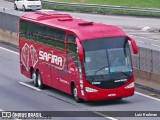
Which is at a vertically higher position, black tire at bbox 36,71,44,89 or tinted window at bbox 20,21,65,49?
tinted window at bbox 20,21,65,49

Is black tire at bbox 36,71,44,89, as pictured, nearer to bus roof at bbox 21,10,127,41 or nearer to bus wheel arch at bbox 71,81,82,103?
bus roof at bbox 21,10,127,41

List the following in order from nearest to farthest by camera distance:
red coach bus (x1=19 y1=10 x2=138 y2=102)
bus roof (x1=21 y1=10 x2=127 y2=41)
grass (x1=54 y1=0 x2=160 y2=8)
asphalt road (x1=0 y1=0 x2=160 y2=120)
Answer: asphalt road (x1=0 y1=0 x2=160 y2=120) → red coach bus (x1=19 y1=10 x2=138 y2=102) → bus roof (x1=21 y1=10 x2=127 y2=41) → grass (x1=54 y1=0 x2=160 y2=8)

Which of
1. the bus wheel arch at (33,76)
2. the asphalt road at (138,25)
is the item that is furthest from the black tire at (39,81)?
the asphalt road at (138,25)

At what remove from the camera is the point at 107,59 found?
24.7 metres

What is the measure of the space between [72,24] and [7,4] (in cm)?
5344

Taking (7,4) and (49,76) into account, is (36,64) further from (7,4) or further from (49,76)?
(7,4)

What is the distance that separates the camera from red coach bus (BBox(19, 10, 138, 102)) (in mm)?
24484

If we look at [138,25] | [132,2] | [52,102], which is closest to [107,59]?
[52,102]

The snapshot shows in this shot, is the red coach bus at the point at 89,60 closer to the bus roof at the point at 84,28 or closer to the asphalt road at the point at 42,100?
the bus roof at the point at 84,28

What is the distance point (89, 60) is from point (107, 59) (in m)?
0.63

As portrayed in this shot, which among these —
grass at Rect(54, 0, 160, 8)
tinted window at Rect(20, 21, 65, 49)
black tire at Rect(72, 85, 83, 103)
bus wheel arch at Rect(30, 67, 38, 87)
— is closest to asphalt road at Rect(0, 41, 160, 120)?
black tire at Rect(72, 85, 83, 103)

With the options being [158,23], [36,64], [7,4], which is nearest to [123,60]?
[36,64]

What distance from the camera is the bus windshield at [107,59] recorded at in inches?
966

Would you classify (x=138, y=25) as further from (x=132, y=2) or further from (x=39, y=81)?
(x=39, y=81)
